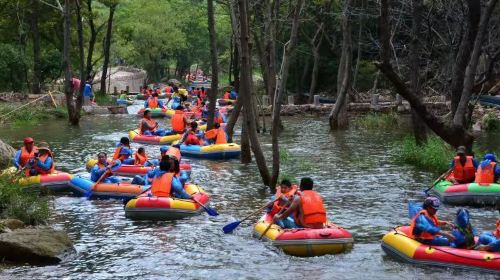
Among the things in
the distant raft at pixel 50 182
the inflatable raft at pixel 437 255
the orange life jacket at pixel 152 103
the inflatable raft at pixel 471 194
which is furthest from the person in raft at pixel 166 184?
the orange life jacket at pixel 152 103

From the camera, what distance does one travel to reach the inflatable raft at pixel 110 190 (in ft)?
47.8

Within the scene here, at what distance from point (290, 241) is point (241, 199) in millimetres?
4518

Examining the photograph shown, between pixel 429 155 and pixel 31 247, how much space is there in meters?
11.3

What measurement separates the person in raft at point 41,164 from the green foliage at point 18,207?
2.85m

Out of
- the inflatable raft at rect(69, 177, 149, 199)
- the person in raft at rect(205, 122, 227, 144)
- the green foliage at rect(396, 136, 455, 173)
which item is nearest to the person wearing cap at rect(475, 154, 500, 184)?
the green foliage at rect(396, 136, 455, 173)

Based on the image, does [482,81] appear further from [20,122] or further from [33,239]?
[20,122]

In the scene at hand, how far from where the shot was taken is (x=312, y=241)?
10.4m

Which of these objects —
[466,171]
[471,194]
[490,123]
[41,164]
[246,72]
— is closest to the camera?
[471,194]

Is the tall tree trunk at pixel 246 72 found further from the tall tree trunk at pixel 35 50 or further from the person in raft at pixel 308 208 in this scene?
the tall tree trunk at pixel 35 50

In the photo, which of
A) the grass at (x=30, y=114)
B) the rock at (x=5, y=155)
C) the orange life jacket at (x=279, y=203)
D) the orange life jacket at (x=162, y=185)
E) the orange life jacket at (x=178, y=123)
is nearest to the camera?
the orange life jacket at (x=279, y=203)

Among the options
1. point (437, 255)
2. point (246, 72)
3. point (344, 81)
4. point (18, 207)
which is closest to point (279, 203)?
point (437, 255)

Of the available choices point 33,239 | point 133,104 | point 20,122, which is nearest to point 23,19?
point 133,104

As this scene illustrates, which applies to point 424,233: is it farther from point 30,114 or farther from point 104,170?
point 30,114

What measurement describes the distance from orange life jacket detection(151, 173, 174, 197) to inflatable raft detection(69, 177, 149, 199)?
38.0 inches
